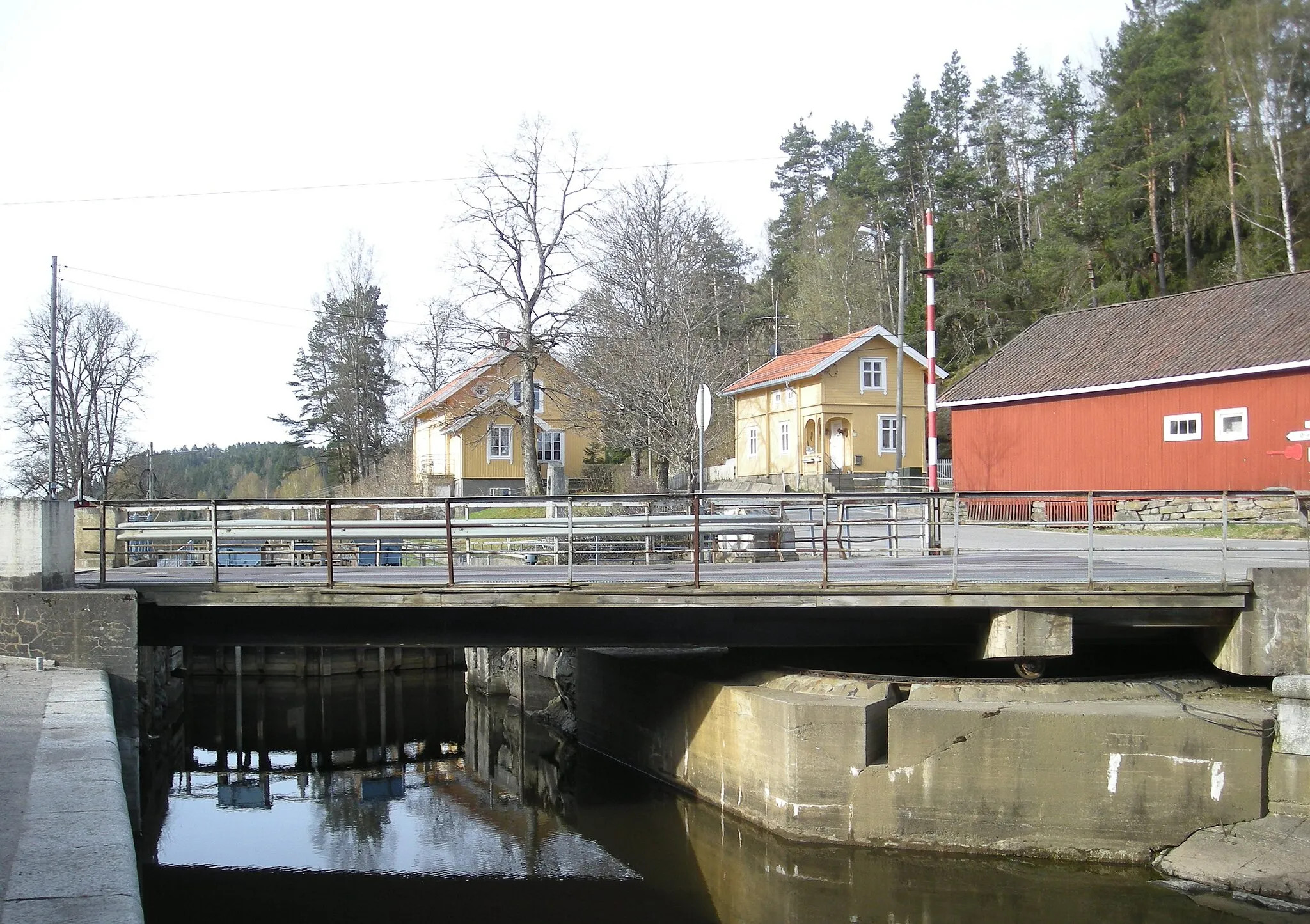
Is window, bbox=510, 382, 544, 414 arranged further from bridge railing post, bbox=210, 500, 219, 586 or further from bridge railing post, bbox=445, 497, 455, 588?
bridge railing post, bbox=445, 497, 455, 588

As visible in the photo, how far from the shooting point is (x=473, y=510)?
136ft

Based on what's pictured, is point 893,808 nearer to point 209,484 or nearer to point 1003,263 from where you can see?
point 1003,263

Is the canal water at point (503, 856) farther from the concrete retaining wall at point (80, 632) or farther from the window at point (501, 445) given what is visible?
the window at point (501, 445)

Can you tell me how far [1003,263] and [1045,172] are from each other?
19.4ft

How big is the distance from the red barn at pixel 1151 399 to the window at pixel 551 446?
23113 mm

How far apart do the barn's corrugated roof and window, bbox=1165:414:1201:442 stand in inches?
38.3

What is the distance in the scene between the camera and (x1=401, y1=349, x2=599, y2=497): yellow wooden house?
46500mm

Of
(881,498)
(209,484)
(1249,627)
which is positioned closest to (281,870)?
(881,498)

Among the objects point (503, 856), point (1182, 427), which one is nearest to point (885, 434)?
point (1182, 427)

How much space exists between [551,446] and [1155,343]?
29607mm

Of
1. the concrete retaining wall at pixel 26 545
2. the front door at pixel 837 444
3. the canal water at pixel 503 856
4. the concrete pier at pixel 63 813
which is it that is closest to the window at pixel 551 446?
the front door at pixel 837 444

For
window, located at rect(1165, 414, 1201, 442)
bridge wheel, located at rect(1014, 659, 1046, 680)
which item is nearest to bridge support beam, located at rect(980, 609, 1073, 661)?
bridge wheel, located at rect(1014, 659, 1046, 680)

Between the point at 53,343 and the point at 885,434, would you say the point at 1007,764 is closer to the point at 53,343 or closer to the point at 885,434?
the point at 53,343

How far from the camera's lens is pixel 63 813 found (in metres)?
7.44
